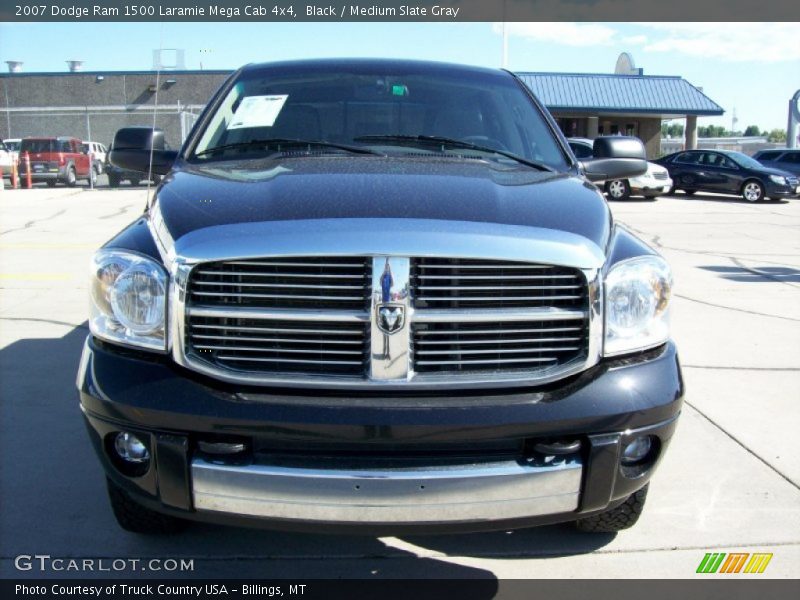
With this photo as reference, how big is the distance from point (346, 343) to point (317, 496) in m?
0.46

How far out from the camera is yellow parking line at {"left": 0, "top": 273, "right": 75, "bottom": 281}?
28.0 ft

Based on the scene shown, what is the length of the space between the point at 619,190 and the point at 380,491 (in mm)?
20561

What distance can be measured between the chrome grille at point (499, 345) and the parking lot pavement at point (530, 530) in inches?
36.0

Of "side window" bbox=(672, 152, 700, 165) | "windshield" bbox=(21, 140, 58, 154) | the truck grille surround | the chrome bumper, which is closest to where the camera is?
the chrome bumper

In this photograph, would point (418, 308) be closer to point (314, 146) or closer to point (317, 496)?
point (317, 496)

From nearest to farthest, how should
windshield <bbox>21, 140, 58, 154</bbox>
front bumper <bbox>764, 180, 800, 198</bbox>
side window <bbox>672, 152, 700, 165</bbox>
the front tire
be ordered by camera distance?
front bumper <bbox>764, 180, 800, 198</bbox> → the front tire → side window <bbox>672, 152, 700, 165</bbox> → windshield <bbox>21, 140, 58, 154</bbox>

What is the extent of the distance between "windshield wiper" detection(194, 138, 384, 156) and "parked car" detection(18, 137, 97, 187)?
25259mm

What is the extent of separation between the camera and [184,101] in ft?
142

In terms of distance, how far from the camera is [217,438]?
233cm

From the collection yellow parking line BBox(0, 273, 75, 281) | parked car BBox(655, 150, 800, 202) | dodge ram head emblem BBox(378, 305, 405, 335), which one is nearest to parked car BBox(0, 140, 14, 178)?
yellow parking line BBox(0, 273, 75, 281)

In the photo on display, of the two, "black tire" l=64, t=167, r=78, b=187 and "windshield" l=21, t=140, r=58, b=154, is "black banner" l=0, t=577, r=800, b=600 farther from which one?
"windshield" l=21, t=140, r=58, b=154

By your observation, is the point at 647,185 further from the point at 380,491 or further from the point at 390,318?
the point at 380,491

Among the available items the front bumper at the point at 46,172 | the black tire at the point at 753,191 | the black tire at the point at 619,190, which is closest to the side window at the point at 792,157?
the black tire at the point at 753,191

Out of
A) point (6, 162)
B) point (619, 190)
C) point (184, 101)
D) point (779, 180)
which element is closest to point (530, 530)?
point (619, 190)
